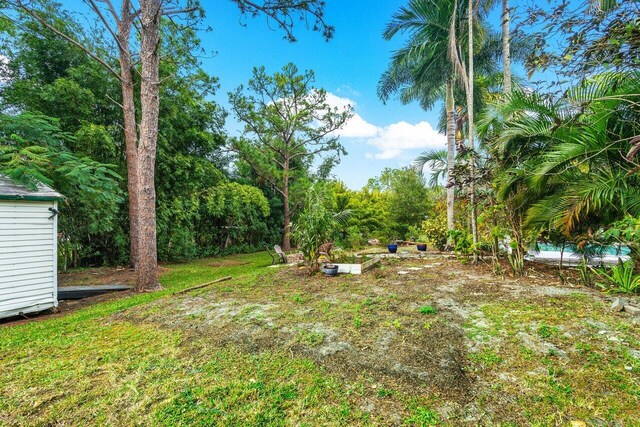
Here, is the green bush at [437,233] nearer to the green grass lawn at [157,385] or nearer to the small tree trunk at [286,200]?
the small tree trunk at [286,200]

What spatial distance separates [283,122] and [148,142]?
827cm

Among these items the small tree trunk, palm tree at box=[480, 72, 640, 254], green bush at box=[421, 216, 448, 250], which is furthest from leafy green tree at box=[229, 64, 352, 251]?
palm tree at box=[480, 72, 640, 254]

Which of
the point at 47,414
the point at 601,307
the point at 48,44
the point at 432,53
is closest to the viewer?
the point at 47,414

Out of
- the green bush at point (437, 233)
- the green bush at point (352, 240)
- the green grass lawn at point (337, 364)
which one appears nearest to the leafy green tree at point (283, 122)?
the green bush at point (352, 240)

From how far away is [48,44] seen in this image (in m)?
8.12

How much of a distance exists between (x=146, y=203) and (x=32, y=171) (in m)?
1.79

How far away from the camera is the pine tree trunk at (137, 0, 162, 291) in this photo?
5.72 m

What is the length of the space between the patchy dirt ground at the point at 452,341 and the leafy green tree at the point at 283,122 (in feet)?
31.2

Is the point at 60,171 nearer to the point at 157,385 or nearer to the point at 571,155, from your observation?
the point at 157,385

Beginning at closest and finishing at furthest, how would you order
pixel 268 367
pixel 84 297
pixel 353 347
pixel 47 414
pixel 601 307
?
1. pixel 47 414
2. pixel 268 367
3. pixel 353 347
4. pixel 601 307
5. pixel 84 297

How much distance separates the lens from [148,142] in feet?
18.8

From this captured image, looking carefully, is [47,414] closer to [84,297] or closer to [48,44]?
[84,297]

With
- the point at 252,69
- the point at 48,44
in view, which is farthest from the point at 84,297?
the point at 252,69

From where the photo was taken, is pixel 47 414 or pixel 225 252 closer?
pixel 47 414
